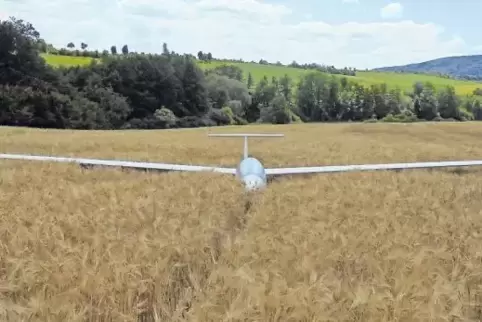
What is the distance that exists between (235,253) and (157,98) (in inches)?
2853

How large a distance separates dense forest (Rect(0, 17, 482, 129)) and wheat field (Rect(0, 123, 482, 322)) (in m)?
50.7

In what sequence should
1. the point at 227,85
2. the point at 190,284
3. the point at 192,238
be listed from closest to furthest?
the point at 190,284 → the point at 192,238 → the point at 227,85

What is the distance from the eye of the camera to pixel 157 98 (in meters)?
75.9

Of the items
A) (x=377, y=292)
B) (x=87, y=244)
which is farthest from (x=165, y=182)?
(x=377, y=292)

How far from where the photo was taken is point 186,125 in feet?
241

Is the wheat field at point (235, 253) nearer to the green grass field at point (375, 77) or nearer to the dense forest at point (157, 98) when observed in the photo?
the dense forest at point (157, 98)

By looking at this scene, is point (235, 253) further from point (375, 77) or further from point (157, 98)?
point (375, 77)

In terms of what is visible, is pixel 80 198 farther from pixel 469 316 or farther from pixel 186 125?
pixel 186 125

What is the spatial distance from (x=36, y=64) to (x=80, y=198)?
2461 inches

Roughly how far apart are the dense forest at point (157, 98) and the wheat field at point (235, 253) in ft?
166

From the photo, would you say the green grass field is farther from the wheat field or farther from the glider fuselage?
the wheat field

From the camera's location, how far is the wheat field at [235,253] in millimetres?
3498

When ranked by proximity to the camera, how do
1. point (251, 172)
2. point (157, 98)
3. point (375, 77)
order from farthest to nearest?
point (375, 77) < point (157, 98) < point (251, 172)

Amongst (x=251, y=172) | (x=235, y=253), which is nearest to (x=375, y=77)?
(x=251, y=172)
